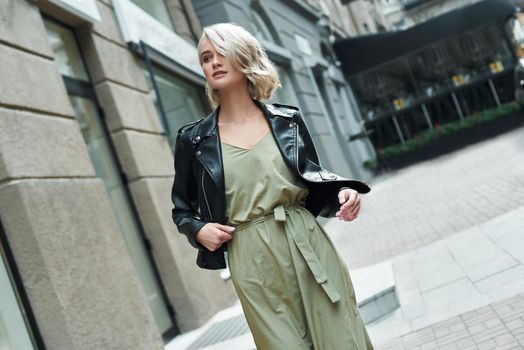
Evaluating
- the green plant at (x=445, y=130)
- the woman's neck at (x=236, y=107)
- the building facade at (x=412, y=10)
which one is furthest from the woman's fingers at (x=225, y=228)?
the building facade at (x=412, y=10)

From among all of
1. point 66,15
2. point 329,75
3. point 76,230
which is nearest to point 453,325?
point 76,230

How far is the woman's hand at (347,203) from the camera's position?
207cm

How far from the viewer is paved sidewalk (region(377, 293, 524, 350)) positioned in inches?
140

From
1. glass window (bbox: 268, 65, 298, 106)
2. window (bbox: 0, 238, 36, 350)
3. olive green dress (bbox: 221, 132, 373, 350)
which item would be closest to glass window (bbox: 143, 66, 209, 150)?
window (bbox: 0, 238, 36, 350)

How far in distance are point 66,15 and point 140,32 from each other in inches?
61.0

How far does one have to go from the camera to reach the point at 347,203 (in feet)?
6.77

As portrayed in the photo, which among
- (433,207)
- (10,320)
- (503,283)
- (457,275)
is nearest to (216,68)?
(10,320)

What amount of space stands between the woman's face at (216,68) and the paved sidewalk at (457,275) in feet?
9.67

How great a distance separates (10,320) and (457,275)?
3768 millimetres

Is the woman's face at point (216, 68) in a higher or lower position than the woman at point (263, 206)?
higher

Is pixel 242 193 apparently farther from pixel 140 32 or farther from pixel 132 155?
pixel 140 32

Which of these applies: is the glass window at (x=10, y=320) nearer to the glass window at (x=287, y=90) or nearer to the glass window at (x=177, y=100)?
the glass window at (x=177, y=100)

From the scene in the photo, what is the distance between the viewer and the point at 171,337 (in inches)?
246

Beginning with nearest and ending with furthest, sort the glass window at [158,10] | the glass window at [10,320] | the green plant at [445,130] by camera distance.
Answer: the glass window at [10,320]
the glass window at [158,10]
the green plant at [445,130]
